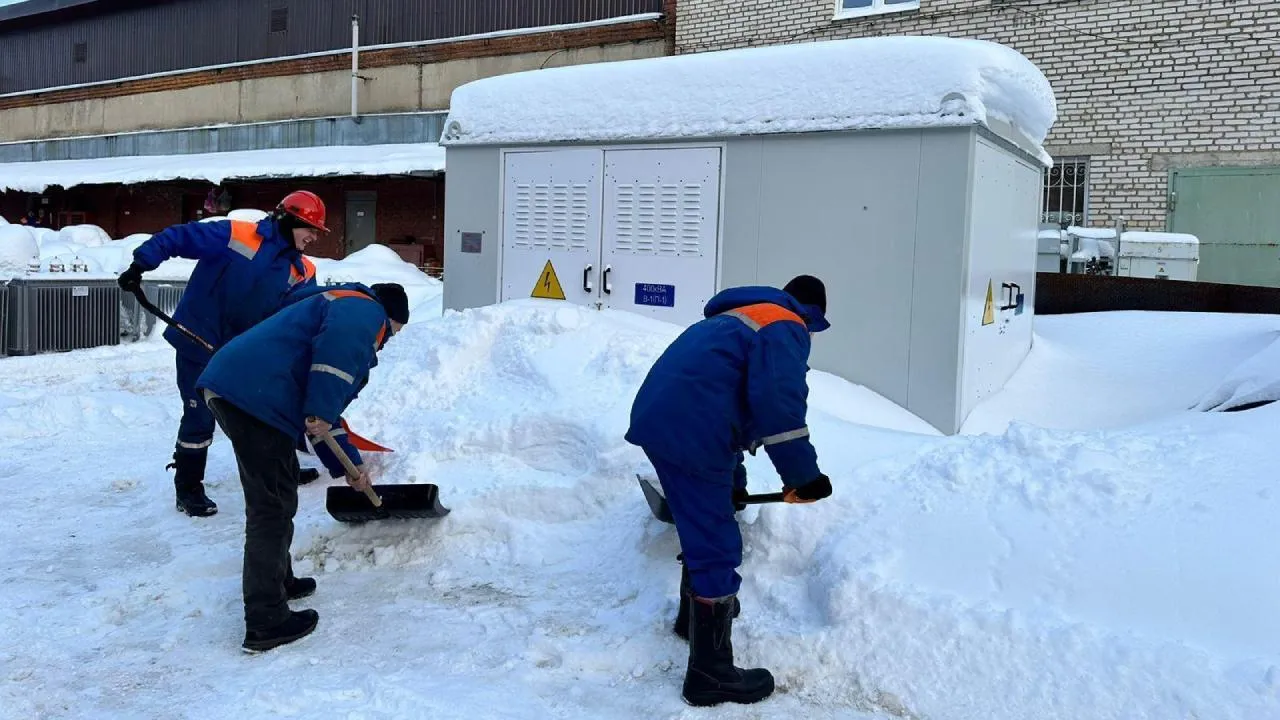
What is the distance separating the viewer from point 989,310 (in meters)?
6.54

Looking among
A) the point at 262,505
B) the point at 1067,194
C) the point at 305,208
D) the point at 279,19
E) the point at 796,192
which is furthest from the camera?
the point at 279,19

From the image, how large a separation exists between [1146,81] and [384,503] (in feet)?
38.0

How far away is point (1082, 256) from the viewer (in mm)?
11148

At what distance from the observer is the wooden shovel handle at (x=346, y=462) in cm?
376

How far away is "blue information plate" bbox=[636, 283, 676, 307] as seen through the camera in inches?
275

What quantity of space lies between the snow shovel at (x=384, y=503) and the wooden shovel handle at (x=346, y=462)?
2.1 inches

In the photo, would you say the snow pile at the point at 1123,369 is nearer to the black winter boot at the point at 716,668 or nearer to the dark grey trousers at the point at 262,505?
the black winter boot at the point at 716,668

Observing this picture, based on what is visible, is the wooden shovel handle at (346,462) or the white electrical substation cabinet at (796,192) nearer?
the wooden shovel handle at (346,462)

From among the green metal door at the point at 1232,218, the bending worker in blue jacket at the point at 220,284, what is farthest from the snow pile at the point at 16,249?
the green metal door at the point at 1232,218

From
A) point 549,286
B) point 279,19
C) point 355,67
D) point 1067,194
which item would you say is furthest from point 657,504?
point 279,19

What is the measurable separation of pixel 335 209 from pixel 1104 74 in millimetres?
14207

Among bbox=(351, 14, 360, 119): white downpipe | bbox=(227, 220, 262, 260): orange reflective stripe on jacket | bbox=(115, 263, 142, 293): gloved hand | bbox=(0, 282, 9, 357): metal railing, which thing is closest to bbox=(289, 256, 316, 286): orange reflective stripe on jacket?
bbox=(227, 220, 262, 260): orange reflective stripe on jacket

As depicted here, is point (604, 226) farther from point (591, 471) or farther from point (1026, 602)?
point (1026, 602)

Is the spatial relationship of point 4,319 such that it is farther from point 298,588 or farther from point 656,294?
point 298,588
